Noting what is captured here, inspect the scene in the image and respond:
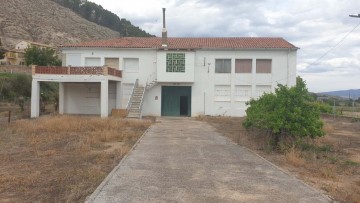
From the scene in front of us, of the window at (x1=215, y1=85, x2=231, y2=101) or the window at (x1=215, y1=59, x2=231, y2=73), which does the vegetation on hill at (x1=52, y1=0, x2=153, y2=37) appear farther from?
the window at (x1=215, y1=85, x2=231, y2=101)

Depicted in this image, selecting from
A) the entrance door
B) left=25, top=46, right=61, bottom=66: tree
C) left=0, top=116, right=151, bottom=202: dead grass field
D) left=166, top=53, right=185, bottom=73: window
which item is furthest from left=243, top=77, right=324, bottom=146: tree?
left=25, top=46, right=61, bottom=66: tree

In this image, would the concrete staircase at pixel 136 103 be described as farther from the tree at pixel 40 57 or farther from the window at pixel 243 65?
the tree at pixel 40 57

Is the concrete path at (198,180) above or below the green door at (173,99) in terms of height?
below

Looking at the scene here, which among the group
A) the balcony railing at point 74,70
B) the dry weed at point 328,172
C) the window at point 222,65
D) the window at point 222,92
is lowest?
the dry weed at point 328,172

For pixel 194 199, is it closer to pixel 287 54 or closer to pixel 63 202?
pixel 63 202

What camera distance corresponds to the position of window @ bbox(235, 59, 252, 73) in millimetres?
35969

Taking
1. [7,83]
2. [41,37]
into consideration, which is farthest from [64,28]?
[7,83]

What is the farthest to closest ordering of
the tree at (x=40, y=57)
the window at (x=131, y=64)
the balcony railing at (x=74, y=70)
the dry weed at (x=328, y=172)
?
the tree at (x=40, y=57), the window at (x=131, y=64), the balcony railing at (x=74, y=70), the dry weed at (x=328, y=172)

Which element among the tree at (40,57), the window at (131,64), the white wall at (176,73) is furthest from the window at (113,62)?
the tree at (40,57)

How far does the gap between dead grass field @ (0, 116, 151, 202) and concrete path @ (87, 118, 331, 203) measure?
22.0 inches

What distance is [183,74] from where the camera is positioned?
35.3m

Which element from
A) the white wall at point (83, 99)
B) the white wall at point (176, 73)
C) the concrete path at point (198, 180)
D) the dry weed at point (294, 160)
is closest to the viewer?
the concrete path at point (198, 180)

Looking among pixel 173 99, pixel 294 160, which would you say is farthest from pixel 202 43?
pixel 294 160

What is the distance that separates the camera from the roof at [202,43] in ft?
117
